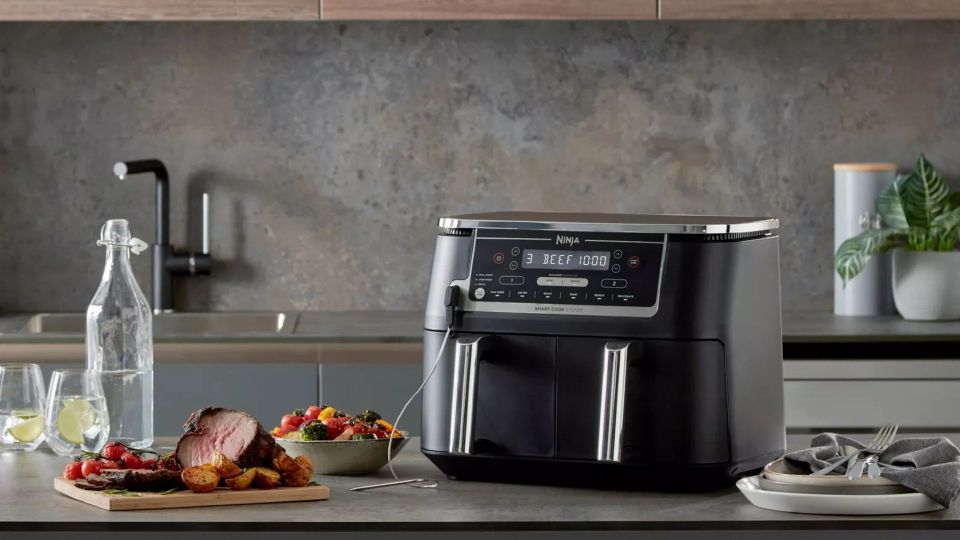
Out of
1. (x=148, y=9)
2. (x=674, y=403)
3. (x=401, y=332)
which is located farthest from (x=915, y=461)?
(x=148, y=9)

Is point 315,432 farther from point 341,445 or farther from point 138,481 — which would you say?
point 138,481

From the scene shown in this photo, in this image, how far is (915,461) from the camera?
5.22 ft

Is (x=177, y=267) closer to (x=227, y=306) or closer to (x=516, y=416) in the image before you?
(x=227, y=306)

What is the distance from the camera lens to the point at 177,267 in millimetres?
3738

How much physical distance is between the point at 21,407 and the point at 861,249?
7.33ft

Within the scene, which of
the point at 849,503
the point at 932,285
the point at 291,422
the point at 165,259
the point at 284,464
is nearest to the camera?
the point at 849,503

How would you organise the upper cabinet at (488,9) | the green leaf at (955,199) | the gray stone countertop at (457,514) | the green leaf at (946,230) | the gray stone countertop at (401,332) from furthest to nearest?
1. the green leaf at (955,199)
2. the green leaf at (946,230)
3. the upper cabinet at (488,9)
4. the gray stone countertop at (401,332)
5. the gray stone countertop at (457,514)

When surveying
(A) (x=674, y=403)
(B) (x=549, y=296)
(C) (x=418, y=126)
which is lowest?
(A) (x=674, y=403)

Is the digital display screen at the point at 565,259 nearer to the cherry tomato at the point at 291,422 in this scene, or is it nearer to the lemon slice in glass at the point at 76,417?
the cherry tomato at the point at 291,422

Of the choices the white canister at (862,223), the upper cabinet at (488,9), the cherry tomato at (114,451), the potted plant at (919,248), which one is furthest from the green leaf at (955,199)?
the cherry tomato at (114,451)

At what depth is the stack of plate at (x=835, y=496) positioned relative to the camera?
5.02 feet

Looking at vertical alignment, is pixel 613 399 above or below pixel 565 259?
below

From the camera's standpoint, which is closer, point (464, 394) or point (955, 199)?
point (464, 394)

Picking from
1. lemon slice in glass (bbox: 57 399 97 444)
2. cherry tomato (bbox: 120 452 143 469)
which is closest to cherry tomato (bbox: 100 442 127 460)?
cherry tomato (bbox: 120 452 143 469)
